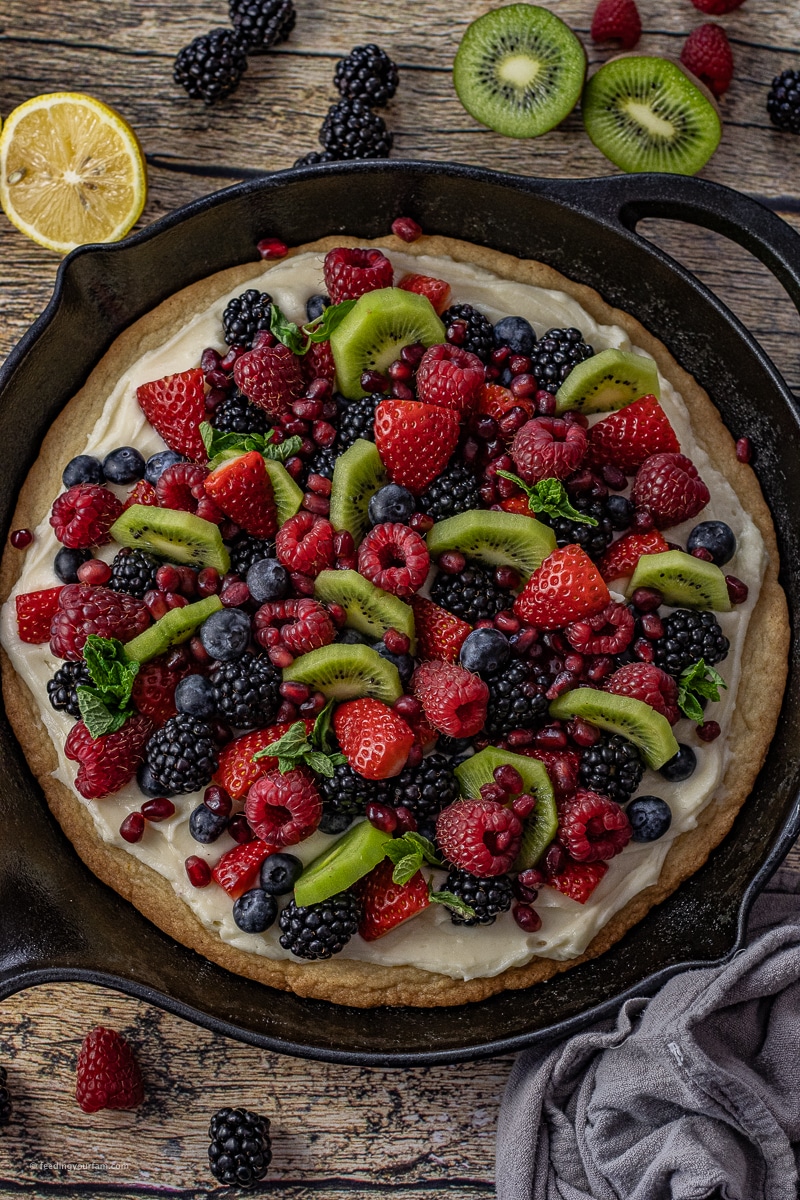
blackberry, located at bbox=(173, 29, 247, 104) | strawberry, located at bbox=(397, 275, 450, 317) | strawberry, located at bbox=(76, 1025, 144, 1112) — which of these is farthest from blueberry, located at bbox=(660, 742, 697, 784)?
blackberry, located at bbox=(173, 29, 247, 104)

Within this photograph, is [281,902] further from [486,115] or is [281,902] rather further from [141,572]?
[486,115]

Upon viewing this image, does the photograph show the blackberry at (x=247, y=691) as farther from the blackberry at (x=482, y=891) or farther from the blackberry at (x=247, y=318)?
the blackberry at (x=247, y=318)

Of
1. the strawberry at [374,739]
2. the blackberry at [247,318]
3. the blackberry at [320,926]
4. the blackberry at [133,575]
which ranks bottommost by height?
the blackberry at [320,926]

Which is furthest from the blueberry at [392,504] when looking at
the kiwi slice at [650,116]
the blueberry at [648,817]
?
the kiwi slice at [650,116]

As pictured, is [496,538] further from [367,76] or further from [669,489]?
[367,76]

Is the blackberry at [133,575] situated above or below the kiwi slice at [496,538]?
below

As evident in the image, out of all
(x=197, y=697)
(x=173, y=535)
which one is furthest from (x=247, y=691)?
(x=173, y=535)
